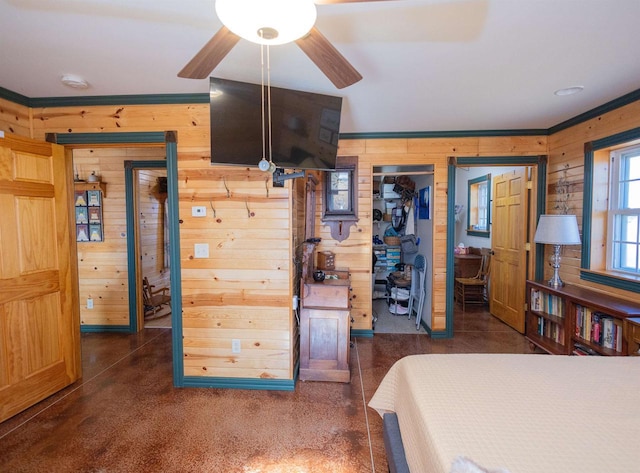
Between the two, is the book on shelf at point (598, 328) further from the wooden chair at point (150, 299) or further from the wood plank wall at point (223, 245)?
the wooden chair at point (150, 299)

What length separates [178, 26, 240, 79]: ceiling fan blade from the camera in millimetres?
1247

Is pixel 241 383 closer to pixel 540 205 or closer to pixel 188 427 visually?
A: pixel 188 427

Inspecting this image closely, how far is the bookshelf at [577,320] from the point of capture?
2.35m

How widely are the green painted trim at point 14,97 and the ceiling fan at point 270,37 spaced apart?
203cm

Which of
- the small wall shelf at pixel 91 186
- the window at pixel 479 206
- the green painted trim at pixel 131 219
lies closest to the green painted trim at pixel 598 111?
the window at pixel 479 206

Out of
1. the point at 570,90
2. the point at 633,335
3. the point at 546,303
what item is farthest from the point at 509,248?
the point at 570,90

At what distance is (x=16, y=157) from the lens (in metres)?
2.25

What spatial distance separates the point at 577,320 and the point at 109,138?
171 inches

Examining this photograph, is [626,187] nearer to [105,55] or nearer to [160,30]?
[160,30]

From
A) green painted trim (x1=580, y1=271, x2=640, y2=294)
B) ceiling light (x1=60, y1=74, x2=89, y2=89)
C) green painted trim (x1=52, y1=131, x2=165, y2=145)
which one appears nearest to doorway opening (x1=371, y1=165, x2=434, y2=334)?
green painted trim (x1=580, y1=271, x2=640, y2=294)

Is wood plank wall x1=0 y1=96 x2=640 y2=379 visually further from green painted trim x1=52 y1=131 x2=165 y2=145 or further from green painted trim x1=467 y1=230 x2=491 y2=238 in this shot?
green painted trim x1=467 y1=230 x2=491 y2=238

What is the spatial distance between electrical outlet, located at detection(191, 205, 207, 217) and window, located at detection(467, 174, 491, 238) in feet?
15.1

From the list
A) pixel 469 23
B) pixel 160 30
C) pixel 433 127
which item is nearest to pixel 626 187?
pixel 433 127

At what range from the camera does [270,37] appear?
1140mm
